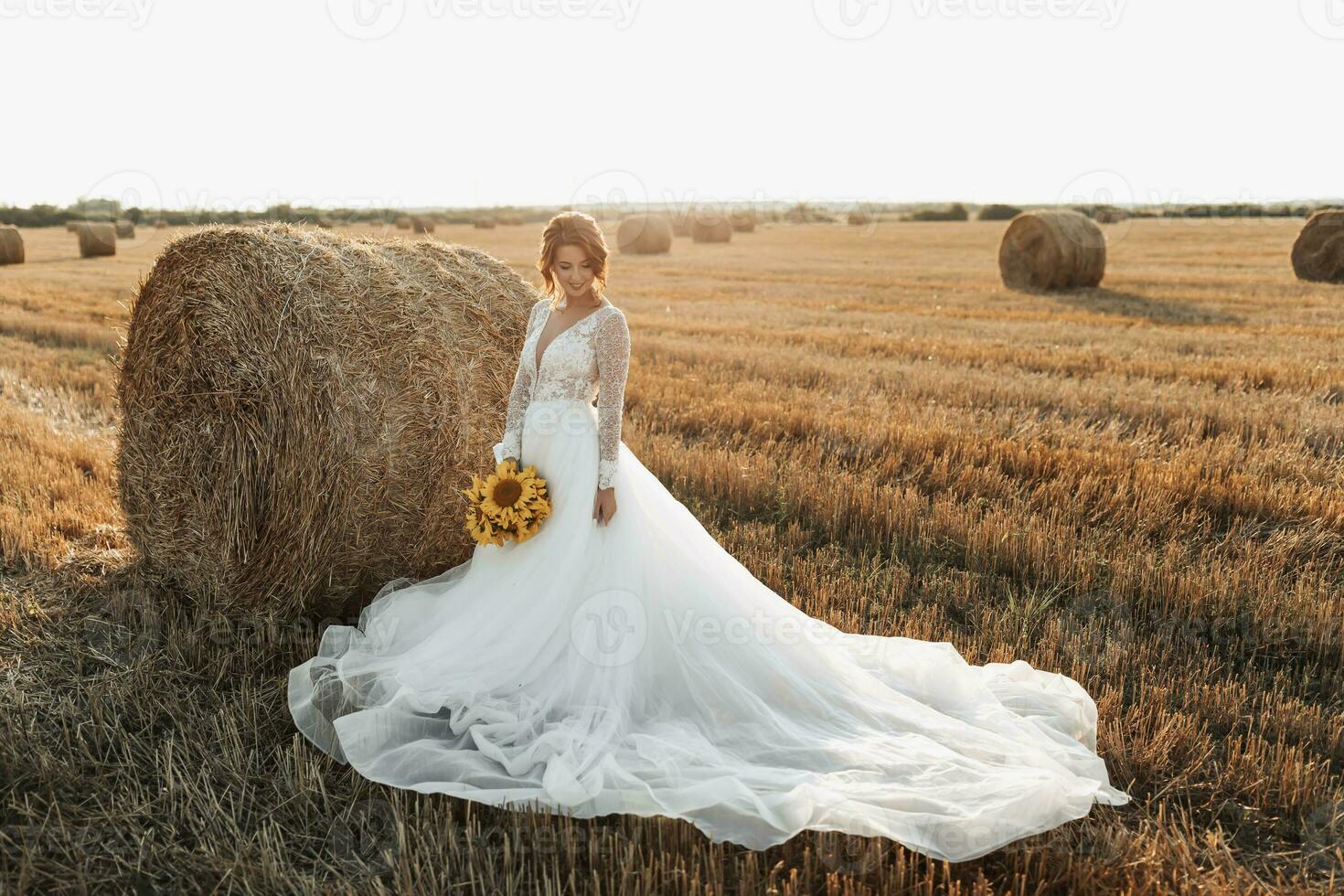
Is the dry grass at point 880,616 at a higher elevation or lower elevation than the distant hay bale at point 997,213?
lower

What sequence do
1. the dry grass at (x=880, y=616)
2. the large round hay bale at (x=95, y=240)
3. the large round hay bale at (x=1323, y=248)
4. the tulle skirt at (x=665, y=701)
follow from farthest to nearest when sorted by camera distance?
the large round hay bale at (x=95, y=240) → the large round hay bale at (x=1323, y=248) → the tulle skirt at (x=665, y=701) → the dry grass at (x=880, y=616)

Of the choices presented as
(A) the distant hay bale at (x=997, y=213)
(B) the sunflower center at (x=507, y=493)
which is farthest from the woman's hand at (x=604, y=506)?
(A) the distant hay bale at (x=997, y=213)

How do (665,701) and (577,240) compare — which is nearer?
(665,701)

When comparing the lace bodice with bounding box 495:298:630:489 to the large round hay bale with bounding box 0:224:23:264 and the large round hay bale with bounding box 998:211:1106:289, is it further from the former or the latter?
the large round hay bale with bounding box 0:224:23:264

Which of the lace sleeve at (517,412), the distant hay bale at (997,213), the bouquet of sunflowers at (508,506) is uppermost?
the distant hay bale at (997,213)

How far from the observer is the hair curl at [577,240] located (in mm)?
3742

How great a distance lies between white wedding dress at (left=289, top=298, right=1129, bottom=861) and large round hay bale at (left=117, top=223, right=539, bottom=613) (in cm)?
45

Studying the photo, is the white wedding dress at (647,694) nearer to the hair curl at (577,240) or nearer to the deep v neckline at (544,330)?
the deep v neckline at (544,330)

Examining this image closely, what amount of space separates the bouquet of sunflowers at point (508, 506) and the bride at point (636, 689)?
0.25ft

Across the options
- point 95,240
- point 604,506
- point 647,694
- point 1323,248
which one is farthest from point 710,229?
point 647,694

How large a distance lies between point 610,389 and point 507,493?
621 millimetres

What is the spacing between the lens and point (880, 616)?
445 cm

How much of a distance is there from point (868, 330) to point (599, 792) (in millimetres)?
10347

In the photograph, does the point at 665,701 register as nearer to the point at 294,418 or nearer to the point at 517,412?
the point at 517,412
